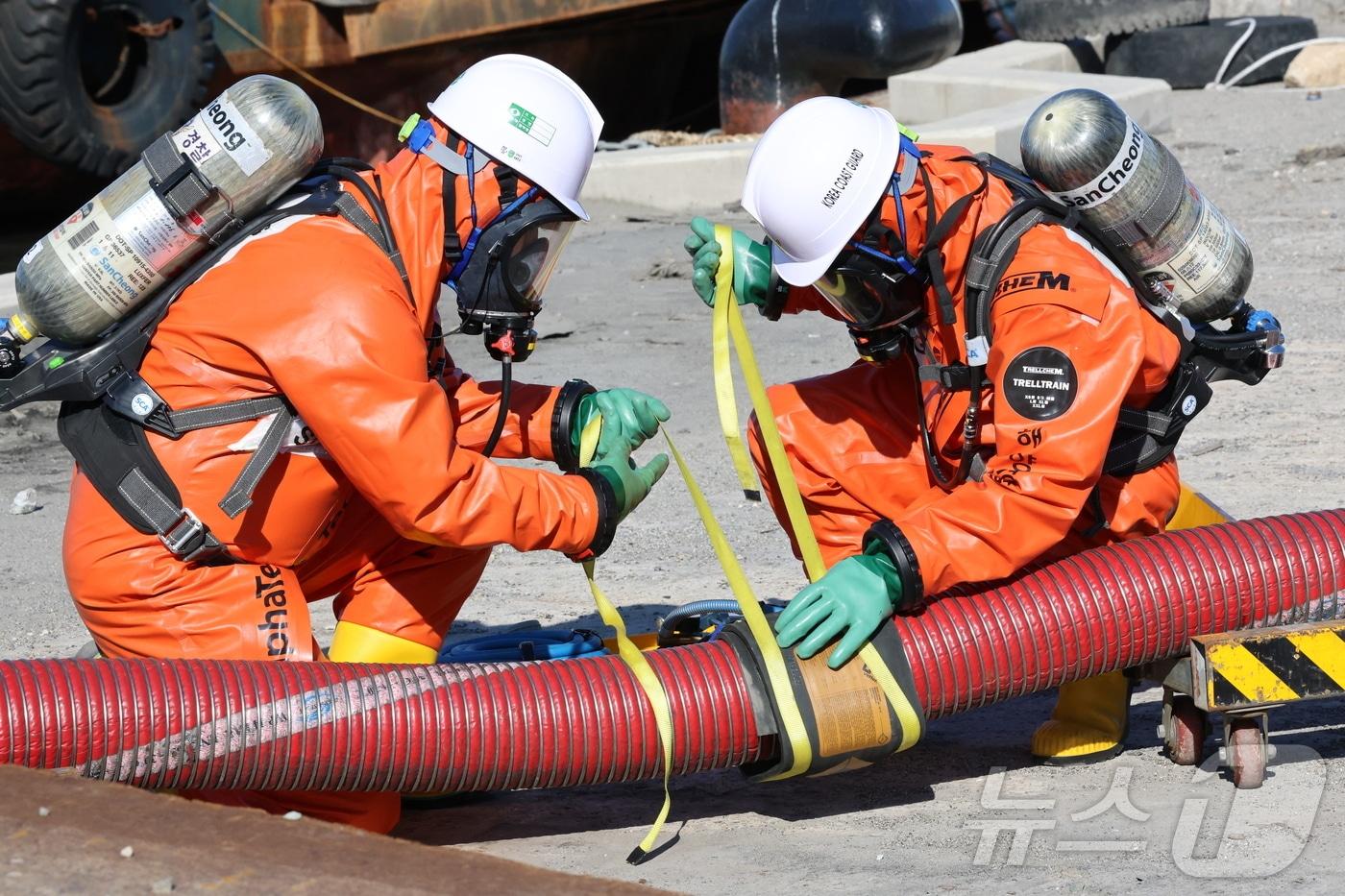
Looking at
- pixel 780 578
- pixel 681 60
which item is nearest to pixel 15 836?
pixel 780 578

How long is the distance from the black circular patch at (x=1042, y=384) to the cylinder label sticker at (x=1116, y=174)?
0.46 metres

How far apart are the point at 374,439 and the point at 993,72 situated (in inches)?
421

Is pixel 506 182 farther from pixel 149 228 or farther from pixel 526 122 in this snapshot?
pixel 149 228

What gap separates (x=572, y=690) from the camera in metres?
3.54

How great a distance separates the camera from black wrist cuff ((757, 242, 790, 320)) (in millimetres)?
4336

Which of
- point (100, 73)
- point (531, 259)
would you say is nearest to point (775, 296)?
point (531, 259)

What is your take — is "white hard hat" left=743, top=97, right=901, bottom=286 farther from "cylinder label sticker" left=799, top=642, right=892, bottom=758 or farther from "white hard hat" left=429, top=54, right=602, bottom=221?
"cylinder label sticker" left=799, top=642, right=892, bottom=758

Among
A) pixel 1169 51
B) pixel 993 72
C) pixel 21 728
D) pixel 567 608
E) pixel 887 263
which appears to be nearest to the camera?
pixel 21 728

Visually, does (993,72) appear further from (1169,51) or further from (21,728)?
(21,728)

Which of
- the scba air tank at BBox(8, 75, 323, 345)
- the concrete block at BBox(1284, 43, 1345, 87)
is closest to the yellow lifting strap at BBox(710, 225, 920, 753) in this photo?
the scba air tank at BBox(8, 75, 323, 345)

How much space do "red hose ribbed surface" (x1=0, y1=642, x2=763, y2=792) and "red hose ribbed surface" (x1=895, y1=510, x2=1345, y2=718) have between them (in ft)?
1.54

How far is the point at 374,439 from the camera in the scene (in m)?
3.37

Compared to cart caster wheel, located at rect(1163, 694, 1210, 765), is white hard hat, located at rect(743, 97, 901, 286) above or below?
above

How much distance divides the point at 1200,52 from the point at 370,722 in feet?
43.5
